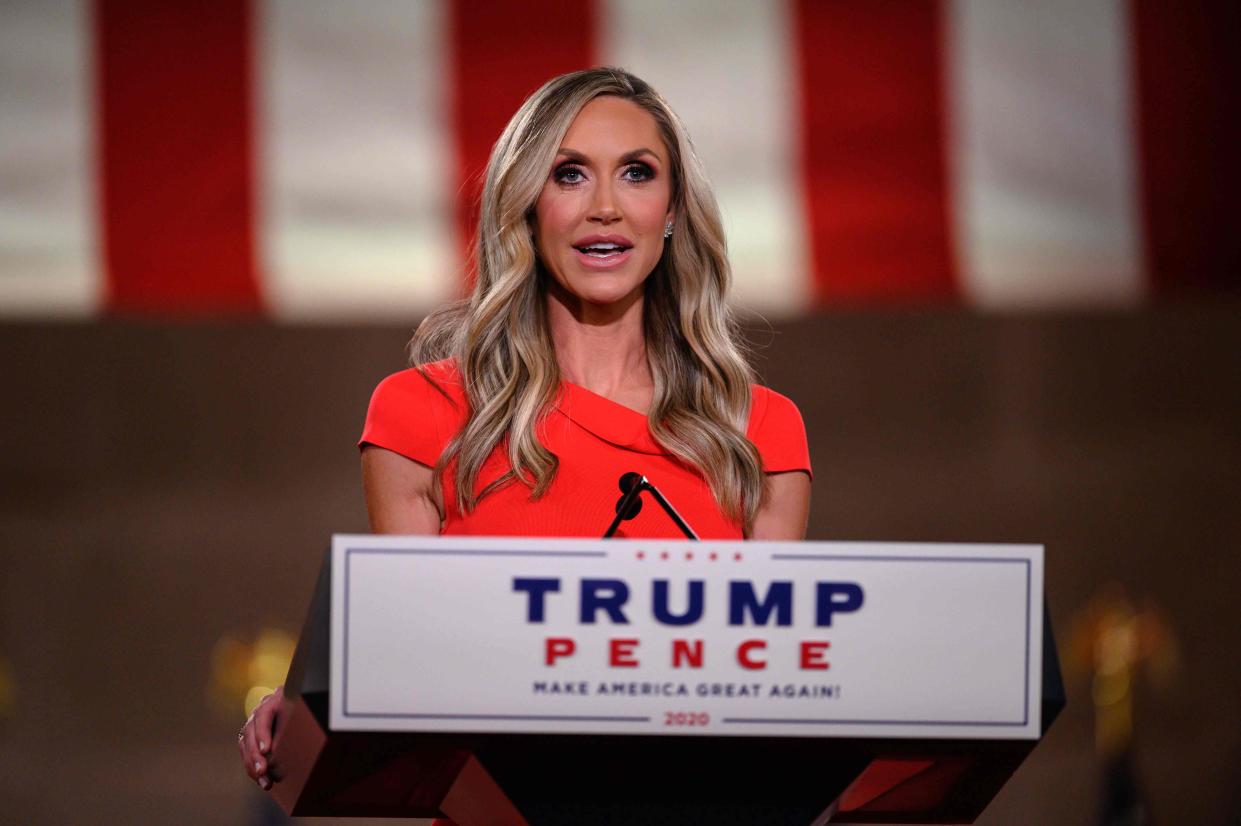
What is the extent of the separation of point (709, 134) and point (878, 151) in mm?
371

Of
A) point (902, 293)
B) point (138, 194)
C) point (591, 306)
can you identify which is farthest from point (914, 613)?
point (138, 194)

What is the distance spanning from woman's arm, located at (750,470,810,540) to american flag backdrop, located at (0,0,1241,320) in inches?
74.5

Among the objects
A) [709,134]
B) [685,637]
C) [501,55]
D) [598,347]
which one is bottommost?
[685,637]

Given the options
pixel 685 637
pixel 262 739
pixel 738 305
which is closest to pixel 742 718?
pixel 685 637

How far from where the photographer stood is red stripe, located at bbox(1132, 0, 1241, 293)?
338 centimetres

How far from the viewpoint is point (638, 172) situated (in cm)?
158

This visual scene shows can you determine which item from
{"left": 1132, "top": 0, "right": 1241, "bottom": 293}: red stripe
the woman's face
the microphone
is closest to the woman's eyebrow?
the woman's face

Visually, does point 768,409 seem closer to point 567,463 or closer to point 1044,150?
point 567,463

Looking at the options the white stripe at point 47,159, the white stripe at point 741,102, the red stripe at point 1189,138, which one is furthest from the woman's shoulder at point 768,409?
the white stripe at point 47,159

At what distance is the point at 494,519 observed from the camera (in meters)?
1.43

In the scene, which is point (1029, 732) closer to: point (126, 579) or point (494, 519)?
point (494, 519)

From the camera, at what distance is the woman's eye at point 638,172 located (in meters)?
1.57

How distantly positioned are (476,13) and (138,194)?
82 centimetres

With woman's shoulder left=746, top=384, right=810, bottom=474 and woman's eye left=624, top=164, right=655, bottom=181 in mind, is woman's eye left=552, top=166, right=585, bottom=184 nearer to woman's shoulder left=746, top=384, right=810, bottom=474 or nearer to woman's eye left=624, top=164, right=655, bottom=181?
woman's eye left=624, top=164, right=655, bottom=181
